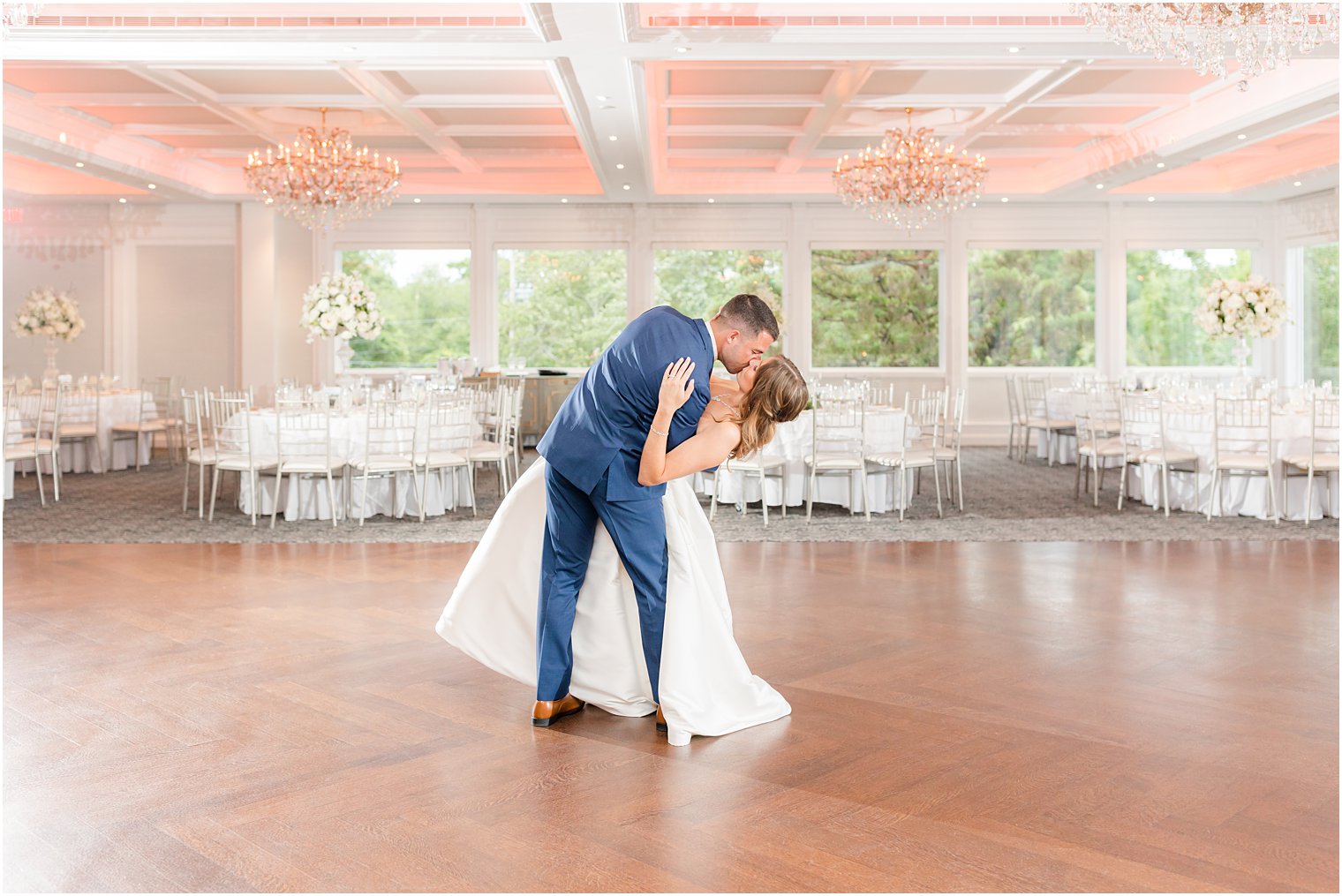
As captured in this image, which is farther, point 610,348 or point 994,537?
point 994,537

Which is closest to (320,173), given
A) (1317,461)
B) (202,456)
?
(202,456)

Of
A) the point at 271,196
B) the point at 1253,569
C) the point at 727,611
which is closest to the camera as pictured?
the point at 727,611

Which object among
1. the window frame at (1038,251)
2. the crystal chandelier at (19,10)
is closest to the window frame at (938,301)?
the window frame at (1038,251)

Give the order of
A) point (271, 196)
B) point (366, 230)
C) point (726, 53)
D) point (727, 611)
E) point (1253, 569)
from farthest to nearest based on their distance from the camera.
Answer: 1. point (366, 230)
2. point (271, 196)
3. point (726, 53)
4. point (1253, 569)
5. point (727, 611)

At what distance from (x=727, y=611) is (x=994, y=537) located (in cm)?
425

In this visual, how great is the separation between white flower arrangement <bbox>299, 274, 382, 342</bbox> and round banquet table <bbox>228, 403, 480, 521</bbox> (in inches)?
36.0

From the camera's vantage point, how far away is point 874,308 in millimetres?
15375

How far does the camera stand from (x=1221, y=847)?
2791 millimetres

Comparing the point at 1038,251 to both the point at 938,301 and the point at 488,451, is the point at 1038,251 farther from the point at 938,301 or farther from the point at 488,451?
the point at 488,451

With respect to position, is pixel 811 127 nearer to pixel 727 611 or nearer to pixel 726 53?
pixel 726 53

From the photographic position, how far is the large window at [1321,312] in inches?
560

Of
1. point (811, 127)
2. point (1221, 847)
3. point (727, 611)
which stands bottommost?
point (1221, 847)

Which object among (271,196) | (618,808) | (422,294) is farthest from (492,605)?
(422,294)

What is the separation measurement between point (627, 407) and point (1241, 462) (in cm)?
654
